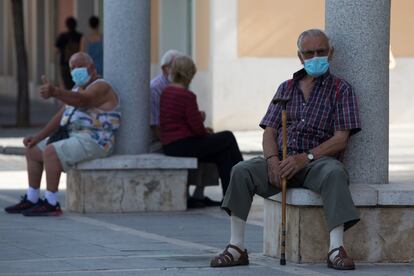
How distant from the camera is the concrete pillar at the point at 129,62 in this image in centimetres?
1179

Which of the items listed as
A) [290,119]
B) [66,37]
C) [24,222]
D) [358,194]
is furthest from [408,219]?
[66,37]

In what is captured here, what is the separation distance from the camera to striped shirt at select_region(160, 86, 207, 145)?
11828mm

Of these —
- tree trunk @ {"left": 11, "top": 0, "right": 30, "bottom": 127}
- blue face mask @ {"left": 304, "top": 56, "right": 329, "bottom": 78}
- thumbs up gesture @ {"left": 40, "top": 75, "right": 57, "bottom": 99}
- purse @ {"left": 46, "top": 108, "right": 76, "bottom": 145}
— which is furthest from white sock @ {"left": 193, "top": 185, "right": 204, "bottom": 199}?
tree trunk @ {"left": 11, "top": 0, "right": 30, "bottom": 127}

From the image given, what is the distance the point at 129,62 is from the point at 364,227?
4040 millimetres

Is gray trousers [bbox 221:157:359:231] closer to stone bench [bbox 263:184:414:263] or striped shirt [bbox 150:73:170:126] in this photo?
stone bench [bbox 263:184:414:263]

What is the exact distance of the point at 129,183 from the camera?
11.6m

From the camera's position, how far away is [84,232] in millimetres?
10250

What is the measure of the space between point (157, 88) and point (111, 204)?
126 cm

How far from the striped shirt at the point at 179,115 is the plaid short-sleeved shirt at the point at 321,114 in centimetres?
340

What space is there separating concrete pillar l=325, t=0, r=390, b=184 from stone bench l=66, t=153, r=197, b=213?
3309 mm

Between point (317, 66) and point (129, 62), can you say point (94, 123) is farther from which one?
point (317, 66)

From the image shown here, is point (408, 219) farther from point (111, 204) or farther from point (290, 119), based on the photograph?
point (111, 204)

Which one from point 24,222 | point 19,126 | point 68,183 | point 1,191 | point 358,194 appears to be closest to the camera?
point 358,194

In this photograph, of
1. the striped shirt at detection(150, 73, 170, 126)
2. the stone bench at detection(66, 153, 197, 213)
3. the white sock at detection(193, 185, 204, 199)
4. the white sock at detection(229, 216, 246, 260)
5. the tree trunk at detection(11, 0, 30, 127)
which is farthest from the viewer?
the tree trunk at detection(11, 0, 30, 127)
